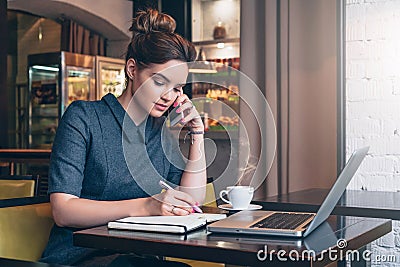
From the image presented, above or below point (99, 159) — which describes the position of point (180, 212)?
below

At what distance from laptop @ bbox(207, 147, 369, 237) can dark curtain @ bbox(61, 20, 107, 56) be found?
19.0 feet

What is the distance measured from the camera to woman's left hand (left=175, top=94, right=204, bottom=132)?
1.85m

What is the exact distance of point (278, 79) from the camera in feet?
9.57

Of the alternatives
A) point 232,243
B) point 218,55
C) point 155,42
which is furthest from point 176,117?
point 218,55

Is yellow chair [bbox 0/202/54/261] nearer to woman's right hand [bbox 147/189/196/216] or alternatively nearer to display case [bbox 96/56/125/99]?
woman's right hand [bbox 147/189/196/216]

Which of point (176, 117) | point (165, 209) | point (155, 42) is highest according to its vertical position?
point (155, 42)

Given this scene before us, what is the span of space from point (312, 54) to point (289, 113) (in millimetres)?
319

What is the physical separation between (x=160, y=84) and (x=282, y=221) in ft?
2.08

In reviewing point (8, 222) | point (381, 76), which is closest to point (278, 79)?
point (381, 76)

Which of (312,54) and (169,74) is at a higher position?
(312,54)

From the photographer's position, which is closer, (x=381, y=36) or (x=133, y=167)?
(x=133, y=167)

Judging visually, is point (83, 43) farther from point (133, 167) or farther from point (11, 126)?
point (133, 167)

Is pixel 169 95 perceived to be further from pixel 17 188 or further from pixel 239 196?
pixel 17 188

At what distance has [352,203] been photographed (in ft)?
6.50
